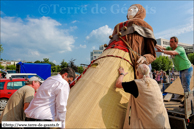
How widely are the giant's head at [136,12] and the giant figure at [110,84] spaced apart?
53 centimetres

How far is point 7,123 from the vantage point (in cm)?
205

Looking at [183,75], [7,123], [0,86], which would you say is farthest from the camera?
[0,86]

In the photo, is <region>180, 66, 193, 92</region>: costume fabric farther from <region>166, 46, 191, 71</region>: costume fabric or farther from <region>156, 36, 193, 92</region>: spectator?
<region>166, 46, 191, 71</region>: costume fabric

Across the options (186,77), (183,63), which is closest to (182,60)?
(183,63)

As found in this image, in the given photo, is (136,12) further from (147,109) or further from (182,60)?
(147,109)

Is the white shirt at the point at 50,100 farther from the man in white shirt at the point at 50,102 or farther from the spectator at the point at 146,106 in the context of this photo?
the spectator at the point at 146,106

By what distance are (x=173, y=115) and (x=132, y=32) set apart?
2417 millimetres

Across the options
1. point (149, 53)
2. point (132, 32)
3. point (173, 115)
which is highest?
point (132, 32)

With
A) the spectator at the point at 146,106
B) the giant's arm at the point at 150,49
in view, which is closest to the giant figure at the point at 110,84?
the giant's arm at the point at 150,49

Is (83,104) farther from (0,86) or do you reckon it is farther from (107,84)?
(0,86)

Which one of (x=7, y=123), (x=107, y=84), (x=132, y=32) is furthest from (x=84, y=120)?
(x=132, y=32)

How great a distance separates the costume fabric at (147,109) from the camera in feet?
7.06

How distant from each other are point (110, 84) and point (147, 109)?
0.79 metres

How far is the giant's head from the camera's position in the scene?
4129 mm
